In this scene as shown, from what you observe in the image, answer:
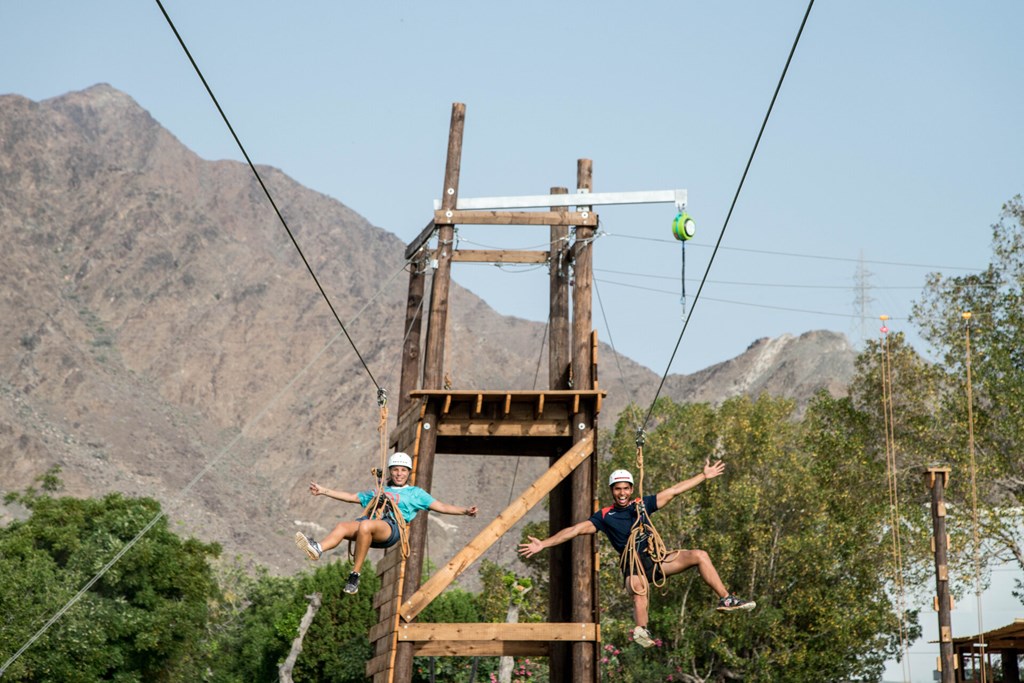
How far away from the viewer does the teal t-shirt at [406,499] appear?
50.3 feet

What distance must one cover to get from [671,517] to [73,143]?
543 feet

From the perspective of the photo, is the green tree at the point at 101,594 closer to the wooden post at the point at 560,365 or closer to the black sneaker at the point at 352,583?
the wooden post at the point at 560,365

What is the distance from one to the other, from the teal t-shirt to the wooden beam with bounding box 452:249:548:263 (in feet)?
14.3

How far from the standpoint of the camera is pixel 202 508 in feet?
413

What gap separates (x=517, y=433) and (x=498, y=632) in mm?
2523

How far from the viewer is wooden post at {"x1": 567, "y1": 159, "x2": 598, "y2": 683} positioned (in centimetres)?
Result: 1683

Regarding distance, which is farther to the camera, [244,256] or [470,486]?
[244,256]

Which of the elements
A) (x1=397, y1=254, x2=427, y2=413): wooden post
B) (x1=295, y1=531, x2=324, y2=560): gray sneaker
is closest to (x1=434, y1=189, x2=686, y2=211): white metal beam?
(x1=397, y1=254, x2=427, y2=413): wooden post

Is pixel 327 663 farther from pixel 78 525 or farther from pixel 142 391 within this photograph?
pixel 142 391

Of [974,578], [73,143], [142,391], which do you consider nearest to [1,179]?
[73,143]

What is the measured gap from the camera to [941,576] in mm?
26938

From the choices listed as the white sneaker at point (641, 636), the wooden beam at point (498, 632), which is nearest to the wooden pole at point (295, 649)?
the wooden beam at point (498, 632)

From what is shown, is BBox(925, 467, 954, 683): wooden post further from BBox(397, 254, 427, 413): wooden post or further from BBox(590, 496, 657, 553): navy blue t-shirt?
BBox(590, 496, 657, 553): navy blue t-shirt

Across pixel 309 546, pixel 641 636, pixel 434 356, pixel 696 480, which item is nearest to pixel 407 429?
pixel 434 356
